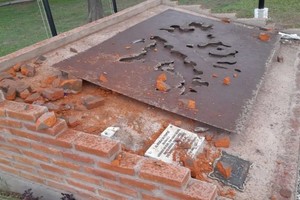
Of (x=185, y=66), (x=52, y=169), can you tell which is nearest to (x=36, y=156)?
(x=52, y=169)

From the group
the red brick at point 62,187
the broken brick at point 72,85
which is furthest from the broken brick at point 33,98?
the red brick at point 62,187

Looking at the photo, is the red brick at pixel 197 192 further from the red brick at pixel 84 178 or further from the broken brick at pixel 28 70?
the broken brick at pixel 28 70

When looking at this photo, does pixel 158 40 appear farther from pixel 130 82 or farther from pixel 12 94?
pixel 12 94

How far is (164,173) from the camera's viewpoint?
2.12 m

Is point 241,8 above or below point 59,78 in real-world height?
below

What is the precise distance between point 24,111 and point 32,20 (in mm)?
8716

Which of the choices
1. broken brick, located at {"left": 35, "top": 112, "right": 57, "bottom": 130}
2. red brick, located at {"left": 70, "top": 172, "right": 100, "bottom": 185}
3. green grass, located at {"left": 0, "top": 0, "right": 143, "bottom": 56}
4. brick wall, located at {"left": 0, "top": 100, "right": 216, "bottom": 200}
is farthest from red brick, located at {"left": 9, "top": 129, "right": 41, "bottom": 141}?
green grass, located at {"left": 0, "top": 0, "right": 143, "bottom": 56}

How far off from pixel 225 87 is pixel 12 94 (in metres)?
1.87

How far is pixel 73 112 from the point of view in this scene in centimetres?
297

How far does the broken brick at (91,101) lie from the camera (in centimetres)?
301

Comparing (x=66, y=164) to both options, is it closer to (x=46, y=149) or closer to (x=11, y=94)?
(x=46, y=149)

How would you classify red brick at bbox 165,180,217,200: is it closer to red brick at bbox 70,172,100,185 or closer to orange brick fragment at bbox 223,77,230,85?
red brick at bbox 70,172,100,185

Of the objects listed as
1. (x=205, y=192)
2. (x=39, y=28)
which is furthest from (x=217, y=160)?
(x=39, y=28)

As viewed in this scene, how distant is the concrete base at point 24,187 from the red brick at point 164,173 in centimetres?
92
